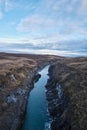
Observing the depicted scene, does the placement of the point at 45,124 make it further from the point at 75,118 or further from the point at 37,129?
the point at 75,118

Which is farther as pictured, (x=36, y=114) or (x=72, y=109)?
(x=36, y=114)

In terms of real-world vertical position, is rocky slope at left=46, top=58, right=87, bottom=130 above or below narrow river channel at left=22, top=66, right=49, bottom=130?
above

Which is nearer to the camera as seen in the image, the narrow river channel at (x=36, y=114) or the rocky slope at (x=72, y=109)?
the rocky slope at (x=72, y=109)

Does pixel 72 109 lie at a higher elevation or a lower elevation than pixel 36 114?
higher

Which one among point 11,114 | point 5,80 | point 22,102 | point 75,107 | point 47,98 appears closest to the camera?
point 75,107

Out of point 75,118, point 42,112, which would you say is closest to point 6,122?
point 42,112

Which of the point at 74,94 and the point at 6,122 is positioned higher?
the point at 74,94

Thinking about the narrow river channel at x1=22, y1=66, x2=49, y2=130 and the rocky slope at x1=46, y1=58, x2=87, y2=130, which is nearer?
the rocky slope at x1=46, y1=58, x2=87, y2=130

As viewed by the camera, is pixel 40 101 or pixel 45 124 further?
pixel 40 101

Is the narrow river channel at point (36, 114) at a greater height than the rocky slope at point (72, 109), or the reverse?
the rocky slope at point (72, 109)

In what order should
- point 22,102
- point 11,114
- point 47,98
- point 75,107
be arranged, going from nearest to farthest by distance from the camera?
point 75,107 → point 11,114 → point 22,102 → point 47,98
